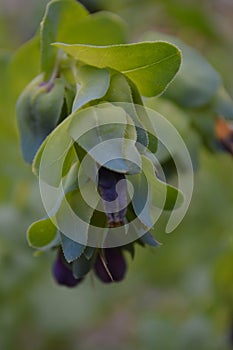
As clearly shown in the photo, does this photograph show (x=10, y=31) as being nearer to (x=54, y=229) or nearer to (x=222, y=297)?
(x=222, y=297)

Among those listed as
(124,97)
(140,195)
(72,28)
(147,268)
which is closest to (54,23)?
(72,28)

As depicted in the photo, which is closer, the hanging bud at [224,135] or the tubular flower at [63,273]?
the tubular flower at [63,273]

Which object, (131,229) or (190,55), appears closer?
(131,229)

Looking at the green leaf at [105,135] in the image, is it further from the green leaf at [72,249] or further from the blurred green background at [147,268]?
the blurred green background at [147,268]

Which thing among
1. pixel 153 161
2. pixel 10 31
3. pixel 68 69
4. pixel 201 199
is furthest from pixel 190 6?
pixel 153 161

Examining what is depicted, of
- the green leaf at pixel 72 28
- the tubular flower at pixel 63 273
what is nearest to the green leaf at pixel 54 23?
the green leaf at pixel 72 28

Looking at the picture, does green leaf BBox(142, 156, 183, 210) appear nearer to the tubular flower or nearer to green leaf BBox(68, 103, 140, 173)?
green leaf BBox(68, 103, 140, 173)

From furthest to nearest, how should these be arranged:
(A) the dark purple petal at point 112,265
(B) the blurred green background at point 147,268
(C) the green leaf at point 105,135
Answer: (B) the blurred green background at point 147,268, (A) the dark purple petal at point 112,265, (C) the green leaf at point 105,135
